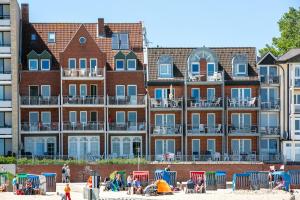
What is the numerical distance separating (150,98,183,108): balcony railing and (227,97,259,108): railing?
14.0 feet

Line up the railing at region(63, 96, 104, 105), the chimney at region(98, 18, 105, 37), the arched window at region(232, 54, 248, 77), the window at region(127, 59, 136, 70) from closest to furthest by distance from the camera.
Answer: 1. the railing at region(63, 96, 104, 105)
2. the arched window at region(232, 54, 248, 77)
3. the window at region(127, 59, 136, 70)
4. the chimney at region(98, 18, 105, 37)

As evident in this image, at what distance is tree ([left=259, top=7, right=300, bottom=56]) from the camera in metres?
104

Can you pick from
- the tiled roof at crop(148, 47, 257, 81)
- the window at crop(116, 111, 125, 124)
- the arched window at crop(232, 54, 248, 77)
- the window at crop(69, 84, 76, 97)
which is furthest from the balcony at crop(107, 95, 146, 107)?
the arched window at crop(232, 54, 248, 77)

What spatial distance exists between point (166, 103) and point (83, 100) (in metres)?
7.13

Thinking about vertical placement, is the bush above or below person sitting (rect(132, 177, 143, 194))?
above

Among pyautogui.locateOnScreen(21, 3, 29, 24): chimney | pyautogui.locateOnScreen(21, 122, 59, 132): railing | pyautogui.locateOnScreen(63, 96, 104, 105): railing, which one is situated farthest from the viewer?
pyautogui.locateOnScreen(21, 3, 29, 24): chimney

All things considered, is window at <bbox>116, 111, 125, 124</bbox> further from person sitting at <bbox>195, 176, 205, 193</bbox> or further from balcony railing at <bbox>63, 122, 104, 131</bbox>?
person sitting at <bbox>195, 176, 205, 193</bbox>

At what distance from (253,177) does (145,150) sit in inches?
665

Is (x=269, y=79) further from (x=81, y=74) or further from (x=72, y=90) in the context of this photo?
(x=72, y=90)

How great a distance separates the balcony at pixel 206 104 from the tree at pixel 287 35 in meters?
20.3

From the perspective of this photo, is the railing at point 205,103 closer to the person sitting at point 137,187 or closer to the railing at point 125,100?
the railing at point 125,100

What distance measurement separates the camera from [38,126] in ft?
274

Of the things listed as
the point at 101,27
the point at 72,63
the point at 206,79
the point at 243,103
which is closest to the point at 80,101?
the point at 72,63

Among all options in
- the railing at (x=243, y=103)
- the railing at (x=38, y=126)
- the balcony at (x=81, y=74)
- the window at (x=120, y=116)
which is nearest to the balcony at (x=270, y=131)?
the railing at (x=243, y=103)
